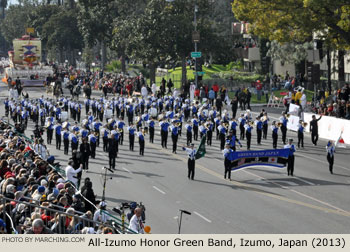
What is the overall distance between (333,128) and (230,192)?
1199cm

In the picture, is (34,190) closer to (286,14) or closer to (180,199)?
(180,199)

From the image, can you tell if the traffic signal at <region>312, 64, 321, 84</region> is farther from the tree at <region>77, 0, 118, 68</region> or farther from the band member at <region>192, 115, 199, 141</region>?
the tree at <region>77, 0, 118, 68</region>

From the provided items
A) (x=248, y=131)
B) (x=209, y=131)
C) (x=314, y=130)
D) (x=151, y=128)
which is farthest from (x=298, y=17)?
(x=151, y=128)

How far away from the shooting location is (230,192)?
24.4m

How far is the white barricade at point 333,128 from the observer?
110 ft

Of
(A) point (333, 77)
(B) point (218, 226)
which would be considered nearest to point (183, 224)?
(B) point (218, 226)

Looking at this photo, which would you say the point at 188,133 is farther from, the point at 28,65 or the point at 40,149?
the point at 28,65

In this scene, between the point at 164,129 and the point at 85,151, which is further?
the point at 164,129

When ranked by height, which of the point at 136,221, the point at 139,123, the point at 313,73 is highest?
the point at 313,73

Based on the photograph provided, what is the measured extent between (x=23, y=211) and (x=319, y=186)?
13.3m

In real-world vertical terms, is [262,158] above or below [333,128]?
below

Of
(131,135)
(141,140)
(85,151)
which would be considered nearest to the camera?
(85,151)

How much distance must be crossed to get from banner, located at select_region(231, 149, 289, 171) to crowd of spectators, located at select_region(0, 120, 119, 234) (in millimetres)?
8316
